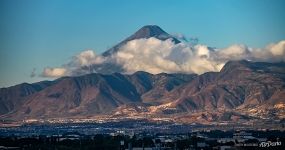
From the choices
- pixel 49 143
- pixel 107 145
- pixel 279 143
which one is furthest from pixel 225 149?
pixel 49 143

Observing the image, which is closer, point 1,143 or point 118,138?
point 1,143

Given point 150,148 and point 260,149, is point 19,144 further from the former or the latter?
point 260,149

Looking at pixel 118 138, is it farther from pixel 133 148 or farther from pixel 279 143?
pixel 279 143

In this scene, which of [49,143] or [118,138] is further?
[118,138]

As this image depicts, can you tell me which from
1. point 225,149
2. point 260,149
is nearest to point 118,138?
point 225,149

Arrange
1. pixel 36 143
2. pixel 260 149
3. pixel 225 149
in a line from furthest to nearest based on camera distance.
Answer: pixel 36 143 → pixel 225 149 → pixel 260 149

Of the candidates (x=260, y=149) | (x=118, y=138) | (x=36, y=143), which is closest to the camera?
(x=260, y=149)

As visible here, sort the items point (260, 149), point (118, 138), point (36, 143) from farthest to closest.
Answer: point (118, 138), point (36, 143), point (260, 149)

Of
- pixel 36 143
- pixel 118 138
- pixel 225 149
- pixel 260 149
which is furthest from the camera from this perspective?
pixel 118 138
